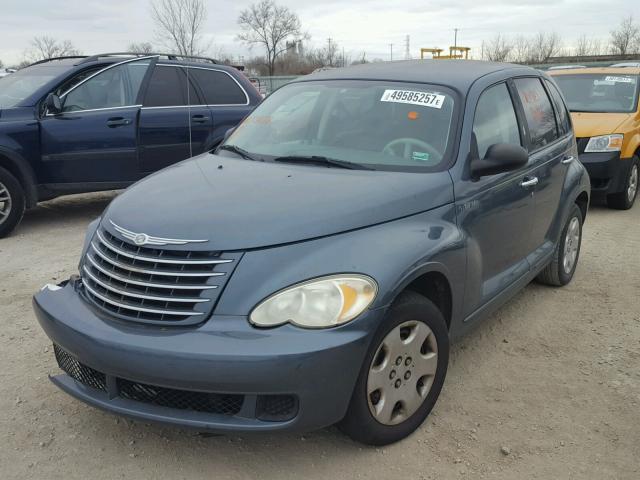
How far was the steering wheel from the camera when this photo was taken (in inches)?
129

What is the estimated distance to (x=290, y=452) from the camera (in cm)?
279

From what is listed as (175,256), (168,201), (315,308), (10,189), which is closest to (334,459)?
(315,308)

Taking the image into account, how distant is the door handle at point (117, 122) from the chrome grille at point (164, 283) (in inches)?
177

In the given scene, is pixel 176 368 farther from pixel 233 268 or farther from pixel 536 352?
pixel 536 352

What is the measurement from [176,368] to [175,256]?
0.46m

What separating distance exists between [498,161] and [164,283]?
183 centimetres

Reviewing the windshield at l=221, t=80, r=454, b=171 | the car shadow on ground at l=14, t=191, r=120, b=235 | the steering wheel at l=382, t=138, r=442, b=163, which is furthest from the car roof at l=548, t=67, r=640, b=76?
the car shadow on ground at l=14, t=191, r=120, b=235

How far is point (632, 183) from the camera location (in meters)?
7.96

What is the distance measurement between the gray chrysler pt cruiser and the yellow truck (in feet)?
14.6

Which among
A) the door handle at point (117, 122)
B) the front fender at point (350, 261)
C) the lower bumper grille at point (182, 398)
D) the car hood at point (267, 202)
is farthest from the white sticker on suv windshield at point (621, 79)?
the lower bumper grille at point (182, 398)

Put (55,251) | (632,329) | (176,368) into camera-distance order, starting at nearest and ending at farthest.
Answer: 1. (176,368)
2. (632,329)
3. (55,251)

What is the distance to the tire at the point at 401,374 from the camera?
2586mm

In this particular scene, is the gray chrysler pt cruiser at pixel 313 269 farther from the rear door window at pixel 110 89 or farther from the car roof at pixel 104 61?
the car roof at pixel 104 61

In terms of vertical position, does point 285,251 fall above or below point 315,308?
above
